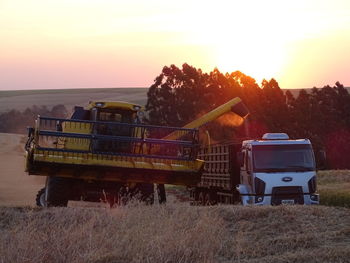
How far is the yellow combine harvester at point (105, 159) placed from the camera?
1345 cm

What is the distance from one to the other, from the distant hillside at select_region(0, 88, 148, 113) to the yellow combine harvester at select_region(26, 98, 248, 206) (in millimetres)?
89125

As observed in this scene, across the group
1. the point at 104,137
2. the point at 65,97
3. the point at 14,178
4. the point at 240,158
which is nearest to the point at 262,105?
the point at 14,178

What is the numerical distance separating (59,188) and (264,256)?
23.5 feet

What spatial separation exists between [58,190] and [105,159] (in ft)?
4.46

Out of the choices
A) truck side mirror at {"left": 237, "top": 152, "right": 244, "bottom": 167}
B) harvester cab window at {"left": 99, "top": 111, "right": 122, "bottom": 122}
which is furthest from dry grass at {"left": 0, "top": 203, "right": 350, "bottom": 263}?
truck side mirror at {"left": 237, "top": 152, "right": 244, "bottom": 167}

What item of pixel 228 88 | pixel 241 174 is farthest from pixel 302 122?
pixel 241 174

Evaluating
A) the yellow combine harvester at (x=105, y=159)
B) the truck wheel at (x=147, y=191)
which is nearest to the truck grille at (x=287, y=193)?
the yellow combine harvester at (x=105, y=159)

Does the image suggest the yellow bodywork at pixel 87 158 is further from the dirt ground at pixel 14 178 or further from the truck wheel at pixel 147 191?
the dirt ground at pixel 14 178

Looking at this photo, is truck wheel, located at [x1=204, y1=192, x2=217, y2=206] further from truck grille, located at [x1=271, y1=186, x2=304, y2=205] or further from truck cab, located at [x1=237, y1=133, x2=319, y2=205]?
truck grille, located at [x1=271, y1=186, x2=304, y2=205]

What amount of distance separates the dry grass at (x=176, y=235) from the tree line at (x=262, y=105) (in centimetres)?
4251

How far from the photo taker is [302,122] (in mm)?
56281

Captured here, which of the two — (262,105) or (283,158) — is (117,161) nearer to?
(283,158)

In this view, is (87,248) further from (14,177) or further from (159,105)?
(159,105)

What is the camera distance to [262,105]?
2319 inches
